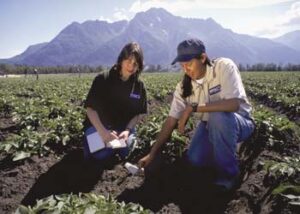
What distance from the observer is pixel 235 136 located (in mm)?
4488

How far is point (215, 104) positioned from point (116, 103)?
1982 mm

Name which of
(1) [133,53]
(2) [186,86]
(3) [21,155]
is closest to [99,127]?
(1) [133,53]

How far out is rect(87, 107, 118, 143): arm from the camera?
16.9ft

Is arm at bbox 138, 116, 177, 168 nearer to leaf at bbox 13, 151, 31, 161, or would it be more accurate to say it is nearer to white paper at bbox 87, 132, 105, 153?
white paper at bbox 87, 132, 105, 153

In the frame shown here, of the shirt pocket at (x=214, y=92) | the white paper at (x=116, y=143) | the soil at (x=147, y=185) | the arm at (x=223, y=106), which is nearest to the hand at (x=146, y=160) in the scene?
the soil at (x=147, y=185)

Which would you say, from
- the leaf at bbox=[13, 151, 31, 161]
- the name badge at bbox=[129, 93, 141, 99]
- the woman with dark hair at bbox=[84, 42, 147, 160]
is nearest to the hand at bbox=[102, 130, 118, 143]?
the woman with dark hair at bbox=[84, 42, 147, 160]

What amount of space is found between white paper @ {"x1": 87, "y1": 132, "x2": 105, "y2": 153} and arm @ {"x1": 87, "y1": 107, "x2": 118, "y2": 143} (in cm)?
10

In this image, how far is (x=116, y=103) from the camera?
5.91 metres

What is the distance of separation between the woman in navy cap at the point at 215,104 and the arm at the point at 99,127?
78 cm

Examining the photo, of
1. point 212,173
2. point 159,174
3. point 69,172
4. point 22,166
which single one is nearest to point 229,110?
point 212,173

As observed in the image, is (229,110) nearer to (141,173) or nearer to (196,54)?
(196,54)

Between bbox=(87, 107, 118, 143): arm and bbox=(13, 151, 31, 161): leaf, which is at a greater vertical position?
bbox=(87, 107, 118, 143): arm

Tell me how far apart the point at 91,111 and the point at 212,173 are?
6.32 ft

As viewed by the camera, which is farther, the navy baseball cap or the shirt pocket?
the shirt pocket
